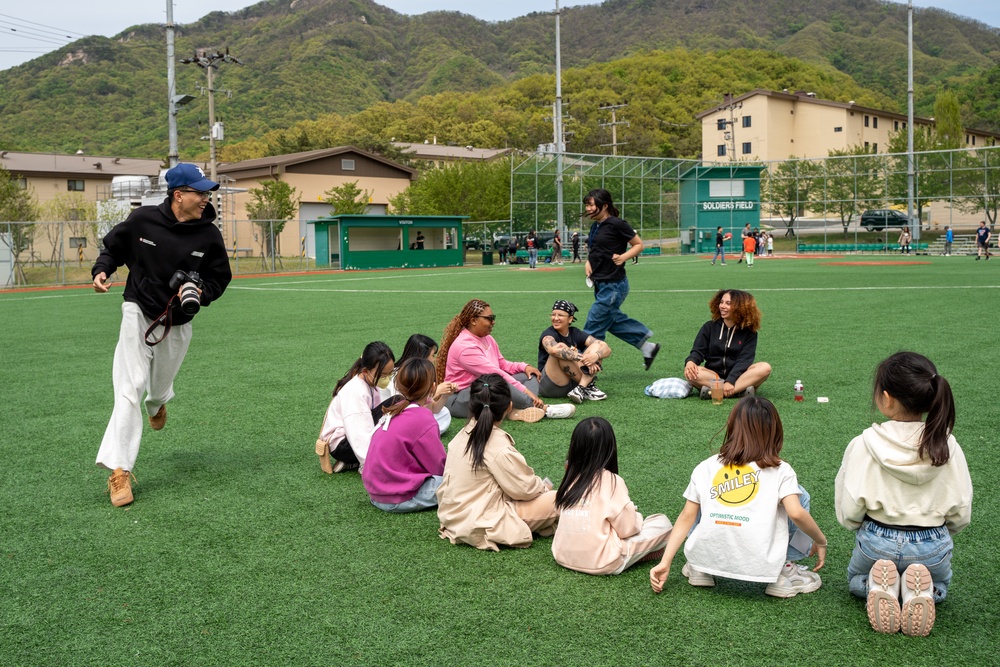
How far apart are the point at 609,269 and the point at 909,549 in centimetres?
596

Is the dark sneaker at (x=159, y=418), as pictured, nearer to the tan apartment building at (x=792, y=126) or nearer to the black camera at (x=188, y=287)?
the black camera at (x=188, y=287)

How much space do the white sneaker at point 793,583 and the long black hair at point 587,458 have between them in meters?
0.89

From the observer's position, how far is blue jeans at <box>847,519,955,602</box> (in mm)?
3502

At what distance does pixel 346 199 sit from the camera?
60406 millimetres

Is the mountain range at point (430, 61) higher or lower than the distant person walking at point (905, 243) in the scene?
higher

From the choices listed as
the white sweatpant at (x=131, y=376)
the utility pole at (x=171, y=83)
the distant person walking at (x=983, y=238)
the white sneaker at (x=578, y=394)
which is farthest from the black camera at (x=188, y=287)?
the distant person walking at (x=983, y=238)

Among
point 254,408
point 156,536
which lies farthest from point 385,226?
point 156,536

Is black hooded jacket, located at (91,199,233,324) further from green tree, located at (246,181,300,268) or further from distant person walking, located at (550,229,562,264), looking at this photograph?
green tree, located at (246,181,300,268)

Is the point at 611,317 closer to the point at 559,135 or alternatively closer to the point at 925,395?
the point at 925,395

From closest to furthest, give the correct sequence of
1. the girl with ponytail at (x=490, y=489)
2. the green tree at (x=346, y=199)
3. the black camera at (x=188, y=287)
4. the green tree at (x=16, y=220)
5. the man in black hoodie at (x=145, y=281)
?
the girl with ponytail at (x=490, y=489) < the black camera at (x=188, y=287) < the man in black hoodie at (x=145, y=281) < the green tree at (x=16, y=220) < the green tree at (x=346, y=199)

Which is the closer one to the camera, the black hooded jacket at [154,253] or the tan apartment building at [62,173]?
the black hooded jacket at [154,253]

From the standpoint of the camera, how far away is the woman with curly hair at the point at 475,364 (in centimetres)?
743

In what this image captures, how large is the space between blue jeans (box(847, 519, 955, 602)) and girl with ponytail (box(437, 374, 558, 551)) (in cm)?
157

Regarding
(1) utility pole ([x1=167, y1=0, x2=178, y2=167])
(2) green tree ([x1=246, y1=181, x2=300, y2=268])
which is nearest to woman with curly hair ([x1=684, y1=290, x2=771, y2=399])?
(1) utility pole ([x1=167, y1=0, x2=178, y2=167])
